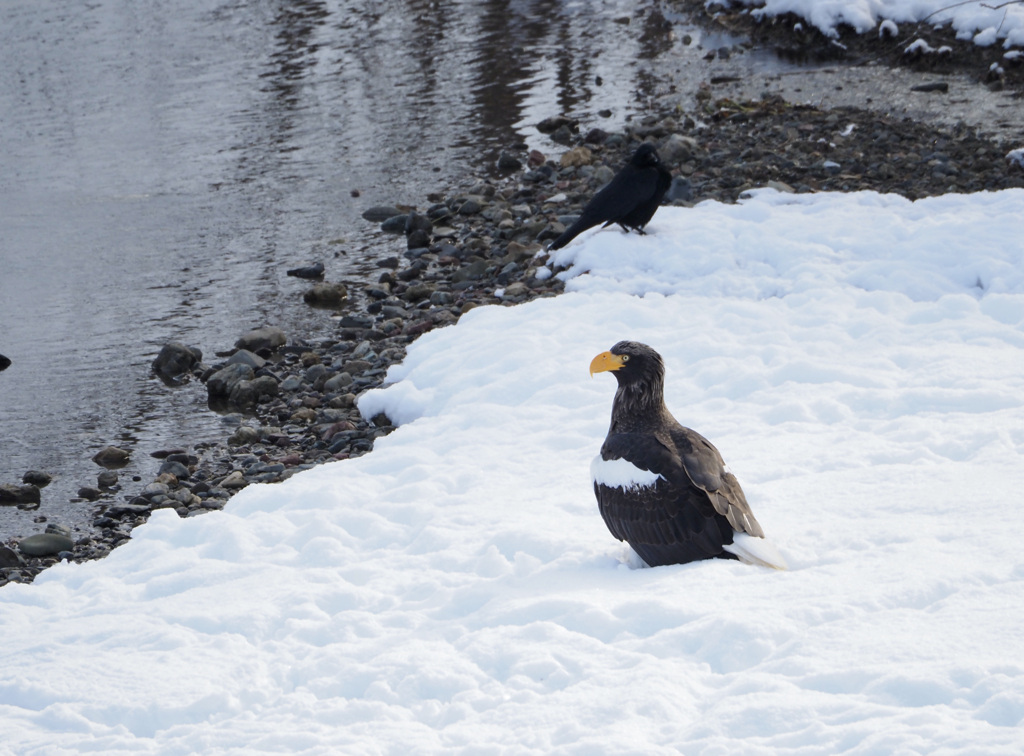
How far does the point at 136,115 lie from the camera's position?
2047 centimetres

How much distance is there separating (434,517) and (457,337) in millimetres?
3422

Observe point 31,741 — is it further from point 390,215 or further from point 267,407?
point 390,215

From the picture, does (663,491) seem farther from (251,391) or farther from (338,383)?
(251,391)

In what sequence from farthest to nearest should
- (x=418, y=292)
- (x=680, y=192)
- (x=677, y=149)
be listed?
(x=677, y=149), (x=680, y=192), (x=418, y=292)

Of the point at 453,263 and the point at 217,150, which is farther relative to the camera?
the point at 217,150

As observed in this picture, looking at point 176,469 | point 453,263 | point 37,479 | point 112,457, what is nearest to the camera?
point 176,469

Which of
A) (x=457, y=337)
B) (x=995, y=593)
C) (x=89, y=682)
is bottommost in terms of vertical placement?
(x=457, y=337)

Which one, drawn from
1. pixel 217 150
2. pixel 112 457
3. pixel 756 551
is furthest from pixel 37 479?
pixel 217 150

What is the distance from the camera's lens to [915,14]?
19641 mm

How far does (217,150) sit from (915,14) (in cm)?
1343

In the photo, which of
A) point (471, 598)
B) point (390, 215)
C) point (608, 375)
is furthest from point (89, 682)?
point (390, 215)

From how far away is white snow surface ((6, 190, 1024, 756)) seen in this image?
4020 millimetres

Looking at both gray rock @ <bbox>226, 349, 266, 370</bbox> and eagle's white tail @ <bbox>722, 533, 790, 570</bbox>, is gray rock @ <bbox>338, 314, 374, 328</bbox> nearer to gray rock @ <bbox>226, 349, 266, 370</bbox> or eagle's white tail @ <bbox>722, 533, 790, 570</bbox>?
gray rock @ <bbox>226, 349, 266, 370</bbox>

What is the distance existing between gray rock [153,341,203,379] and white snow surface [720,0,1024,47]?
517 inches
